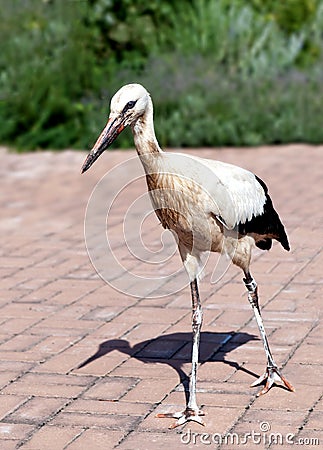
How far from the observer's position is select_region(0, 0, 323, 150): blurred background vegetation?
11.4 m

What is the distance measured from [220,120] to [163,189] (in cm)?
745

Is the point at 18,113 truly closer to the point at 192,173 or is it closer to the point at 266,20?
the point at 266,20

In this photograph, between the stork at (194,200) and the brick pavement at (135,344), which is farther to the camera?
the brick pavement at (135,344)

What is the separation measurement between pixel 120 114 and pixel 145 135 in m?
0.16

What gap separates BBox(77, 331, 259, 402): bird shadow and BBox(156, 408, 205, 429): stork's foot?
565 mm

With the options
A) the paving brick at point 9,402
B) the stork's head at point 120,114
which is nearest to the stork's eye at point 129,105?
the stork's head at point 120,114

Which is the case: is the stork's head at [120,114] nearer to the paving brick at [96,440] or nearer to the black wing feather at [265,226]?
the black wing feather at [265,226]

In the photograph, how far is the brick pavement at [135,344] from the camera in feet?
13.9

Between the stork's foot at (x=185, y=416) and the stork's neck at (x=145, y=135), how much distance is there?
1168mm

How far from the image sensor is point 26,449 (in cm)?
400

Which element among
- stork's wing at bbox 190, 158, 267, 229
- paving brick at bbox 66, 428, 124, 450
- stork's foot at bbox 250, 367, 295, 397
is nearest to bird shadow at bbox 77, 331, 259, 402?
stork's foot at bbox 250, 367, 295, 397

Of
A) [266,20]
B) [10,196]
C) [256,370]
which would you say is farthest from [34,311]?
[266,20]

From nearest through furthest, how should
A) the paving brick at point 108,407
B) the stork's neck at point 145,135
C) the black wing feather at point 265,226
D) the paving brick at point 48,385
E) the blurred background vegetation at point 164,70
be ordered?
the stork's neck at point 145,135
the paving brick at point 108,407
the black wing feather at point 265,226
the paving brick at point 48,385
the blurred background vegetation at point 164,70

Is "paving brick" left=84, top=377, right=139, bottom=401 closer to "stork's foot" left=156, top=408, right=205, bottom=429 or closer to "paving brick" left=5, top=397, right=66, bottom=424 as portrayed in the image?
"paving brick" left=5, top=397, right=66, bottom=424
